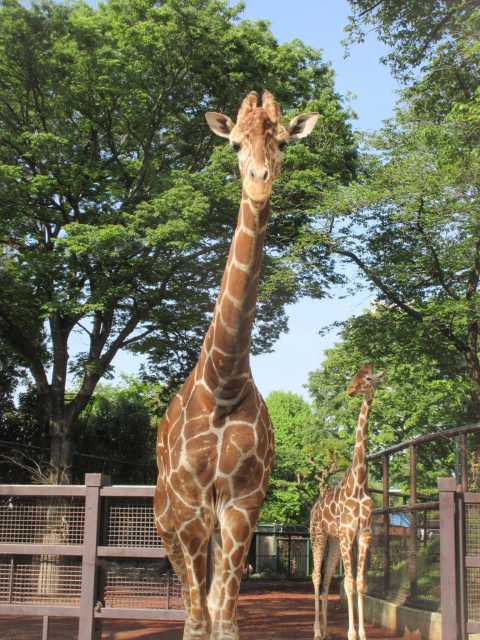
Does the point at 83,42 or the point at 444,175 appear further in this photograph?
the point at 83,42

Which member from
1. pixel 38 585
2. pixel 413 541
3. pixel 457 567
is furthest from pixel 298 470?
pixel 457 567

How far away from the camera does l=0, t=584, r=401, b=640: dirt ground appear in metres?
10.7

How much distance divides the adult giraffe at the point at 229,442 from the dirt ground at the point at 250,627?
6.16 m

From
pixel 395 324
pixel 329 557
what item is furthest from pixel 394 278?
pixel 329 557

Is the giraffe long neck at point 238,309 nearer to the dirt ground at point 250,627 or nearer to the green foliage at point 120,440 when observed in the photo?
the dirt ground at point 250,627

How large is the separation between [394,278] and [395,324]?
1.11 metres

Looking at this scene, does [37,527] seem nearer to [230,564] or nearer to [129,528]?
[129,528]

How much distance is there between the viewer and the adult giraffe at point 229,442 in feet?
14.7

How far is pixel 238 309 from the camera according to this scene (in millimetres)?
4527

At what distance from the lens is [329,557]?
11.8 meters

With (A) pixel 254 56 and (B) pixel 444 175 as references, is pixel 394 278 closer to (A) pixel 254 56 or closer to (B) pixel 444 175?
(B) pixel 444 175

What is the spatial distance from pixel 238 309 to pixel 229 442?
2.54 feet

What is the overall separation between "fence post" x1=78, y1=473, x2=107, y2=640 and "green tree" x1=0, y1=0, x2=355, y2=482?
9.13m

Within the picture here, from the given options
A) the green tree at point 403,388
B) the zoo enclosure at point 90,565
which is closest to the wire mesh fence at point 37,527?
the zoo enclosure at point 90,565
